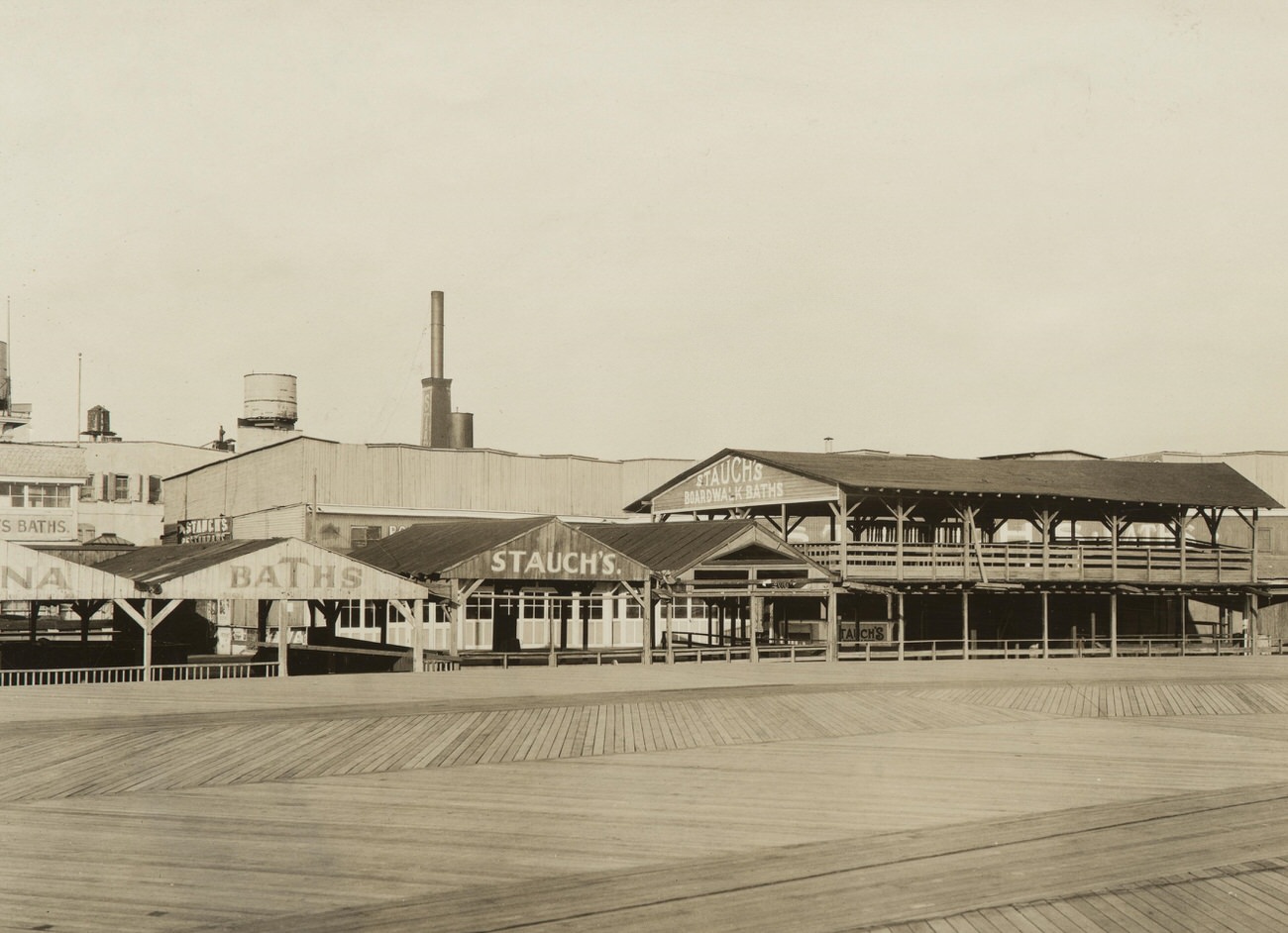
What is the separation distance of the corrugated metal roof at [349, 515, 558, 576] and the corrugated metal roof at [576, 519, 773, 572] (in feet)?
6.36

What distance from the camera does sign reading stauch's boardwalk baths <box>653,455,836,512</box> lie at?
33.8 meters

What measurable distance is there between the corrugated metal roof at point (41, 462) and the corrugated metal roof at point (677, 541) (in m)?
24.0

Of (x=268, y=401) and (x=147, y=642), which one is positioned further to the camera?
(x=268, y=401)

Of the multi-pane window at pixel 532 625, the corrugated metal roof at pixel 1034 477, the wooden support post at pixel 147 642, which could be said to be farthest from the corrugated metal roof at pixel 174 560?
the multi-pane window at pixel 532 625

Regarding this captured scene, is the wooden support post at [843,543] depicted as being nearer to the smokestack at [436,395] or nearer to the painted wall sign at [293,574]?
the painted wall sign at [293,574]

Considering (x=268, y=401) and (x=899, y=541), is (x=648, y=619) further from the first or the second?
(x=268, y=401)

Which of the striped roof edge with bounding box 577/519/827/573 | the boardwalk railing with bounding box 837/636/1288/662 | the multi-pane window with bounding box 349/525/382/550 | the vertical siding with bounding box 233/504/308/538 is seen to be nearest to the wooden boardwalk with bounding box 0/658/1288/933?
the striped roof edge with bounding box 577/519/827/573

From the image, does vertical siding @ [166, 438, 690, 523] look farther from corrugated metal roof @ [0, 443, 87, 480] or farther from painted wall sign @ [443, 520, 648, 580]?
painted wall sign @ [443, 520, 648, 580]

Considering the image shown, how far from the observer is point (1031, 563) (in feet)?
117

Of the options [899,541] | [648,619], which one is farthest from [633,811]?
[899,541]

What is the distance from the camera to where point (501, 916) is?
27.4 feet

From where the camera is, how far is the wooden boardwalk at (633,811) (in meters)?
8.70

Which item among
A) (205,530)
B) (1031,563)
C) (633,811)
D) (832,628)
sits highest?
(205,530)

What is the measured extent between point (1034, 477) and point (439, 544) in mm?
15574
